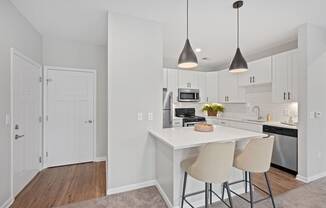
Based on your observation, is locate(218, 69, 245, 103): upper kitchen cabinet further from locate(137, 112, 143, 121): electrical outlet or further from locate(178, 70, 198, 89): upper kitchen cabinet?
locate(137, 112, 143, 121): electrical outlet

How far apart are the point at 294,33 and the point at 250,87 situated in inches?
61.2

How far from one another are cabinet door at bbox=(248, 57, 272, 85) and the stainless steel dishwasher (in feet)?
3.66

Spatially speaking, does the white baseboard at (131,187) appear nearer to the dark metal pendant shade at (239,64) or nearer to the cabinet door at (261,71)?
the dark metal pendant shade at (239,64)

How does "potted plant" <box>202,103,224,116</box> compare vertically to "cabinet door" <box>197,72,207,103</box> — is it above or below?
below

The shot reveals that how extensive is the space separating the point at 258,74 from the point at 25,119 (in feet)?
15.7

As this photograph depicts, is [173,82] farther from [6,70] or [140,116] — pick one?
[6,70]

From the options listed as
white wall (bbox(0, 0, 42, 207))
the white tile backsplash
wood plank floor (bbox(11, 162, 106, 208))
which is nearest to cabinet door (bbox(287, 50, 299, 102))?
the white tile backsplash

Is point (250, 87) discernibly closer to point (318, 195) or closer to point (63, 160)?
point (318, 195)

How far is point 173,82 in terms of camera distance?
464 centimetres

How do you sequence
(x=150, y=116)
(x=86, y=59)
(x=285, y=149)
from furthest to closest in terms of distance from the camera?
(x=86, y=59)
(x=285, y=149)
(x=150, y=116)

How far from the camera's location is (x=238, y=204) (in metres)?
2.11

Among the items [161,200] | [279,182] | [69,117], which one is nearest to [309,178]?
[279,182]

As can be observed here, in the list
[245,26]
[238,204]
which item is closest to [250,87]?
→ [245,26]

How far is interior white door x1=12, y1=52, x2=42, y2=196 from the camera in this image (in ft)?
7.61
